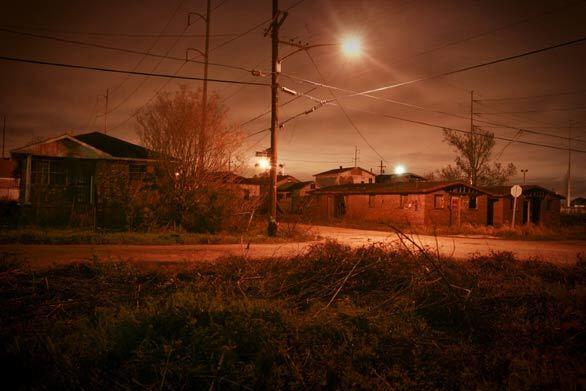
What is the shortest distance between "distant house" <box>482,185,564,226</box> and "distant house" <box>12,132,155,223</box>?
29.1 m

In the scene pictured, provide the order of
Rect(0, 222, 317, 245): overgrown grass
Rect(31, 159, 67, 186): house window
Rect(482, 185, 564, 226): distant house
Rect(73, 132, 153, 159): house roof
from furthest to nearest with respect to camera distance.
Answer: Rect(482, 185, 564, 226): distant house < Rect(73, 132, 153, 159): house roof < Rect(31, 159, 67, 186): house window < Rect(0, 222, 317, 245): overgrown grass

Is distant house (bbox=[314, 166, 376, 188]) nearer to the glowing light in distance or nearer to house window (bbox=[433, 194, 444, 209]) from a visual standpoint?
house window (bbox=[433, 194, 444, 209])

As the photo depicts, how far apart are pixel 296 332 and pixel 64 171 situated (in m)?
20.0

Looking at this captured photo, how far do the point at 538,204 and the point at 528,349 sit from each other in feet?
115

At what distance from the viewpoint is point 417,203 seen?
27.9m

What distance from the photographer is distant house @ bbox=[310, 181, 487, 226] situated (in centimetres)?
2777

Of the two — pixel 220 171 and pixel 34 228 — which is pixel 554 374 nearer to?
pixel 220 171

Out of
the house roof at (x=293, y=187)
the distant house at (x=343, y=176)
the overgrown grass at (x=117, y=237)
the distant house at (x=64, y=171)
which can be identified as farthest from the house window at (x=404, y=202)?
the distant house at (x=343, y=176)

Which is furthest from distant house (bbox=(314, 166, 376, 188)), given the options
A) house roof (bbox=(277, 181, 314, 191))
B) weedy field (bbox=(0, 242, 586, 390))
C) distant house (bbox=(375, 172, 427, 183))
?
weedy field (bbox=(0, 242, 586, 390))

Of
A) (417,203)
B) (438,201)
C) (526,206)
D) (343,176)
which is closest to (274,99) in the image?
(417,203)

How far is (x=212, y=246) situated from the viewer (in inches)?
531

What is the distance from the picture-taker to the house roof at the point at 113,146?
20434mm

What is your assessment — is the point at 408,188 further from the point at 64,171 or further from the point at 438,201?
the point at 64,171

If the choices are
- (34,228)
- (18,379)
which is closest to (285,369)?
(18,379)
